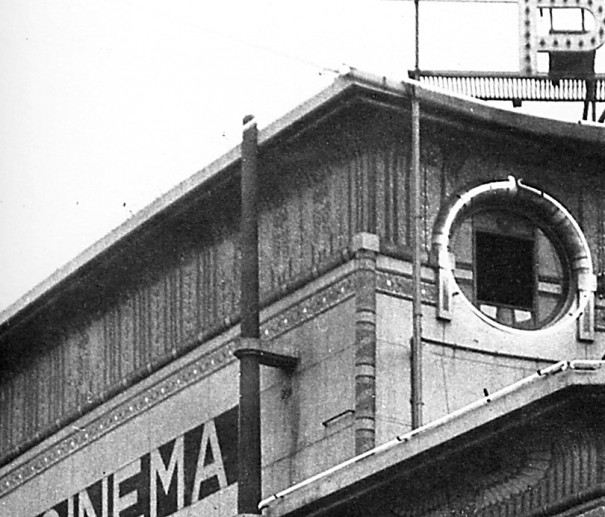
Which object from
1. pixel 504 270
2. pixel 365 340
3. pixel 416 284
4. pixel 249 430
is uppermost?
pixel 504 270

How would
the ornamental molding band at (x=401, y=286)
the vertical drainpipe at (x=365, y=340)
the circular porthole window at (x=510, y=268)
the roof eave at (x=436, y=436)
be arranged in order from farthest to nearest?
the circular porthole window at (x=510, y=268) → the ornamental molding band at (x=401, y=286) → the vertical drainpipe at (x=365, y=340) → the roof eave at (x=436, y=436)

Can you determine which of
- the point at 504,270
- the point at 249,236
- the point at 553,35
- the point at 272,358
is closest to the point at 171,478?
the point at 272,358

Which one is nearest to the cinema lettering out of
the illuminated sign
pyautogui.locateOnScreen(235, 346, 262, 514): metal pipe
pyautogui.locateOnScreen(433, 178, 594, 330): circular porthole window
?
pyautogui.locateOnScreen(235, 346, 262, 514): metal pipe

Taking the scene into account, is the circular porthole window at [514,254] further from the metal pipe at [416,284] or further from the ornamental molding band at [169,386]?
the ornamental molding band at [169,386]

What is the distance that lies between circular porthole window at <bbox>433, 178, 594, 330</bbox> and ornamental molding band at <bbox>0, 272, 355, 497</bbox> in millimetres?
2125

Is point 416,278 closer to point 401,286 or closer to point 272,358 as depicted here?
point 401,286

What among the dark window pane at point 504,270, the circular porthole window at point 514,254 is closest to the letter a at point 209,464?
the circular porthole window at point 514,254

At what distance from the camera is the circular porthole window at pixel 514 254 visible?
148 ft

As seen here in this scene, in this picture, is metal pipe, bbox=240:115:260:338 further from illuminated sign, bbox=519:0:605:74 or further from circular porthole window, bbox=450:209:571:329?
illuminated sign, bbox=519:0:605:74

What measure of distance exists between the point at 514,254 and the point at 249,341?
192 inches

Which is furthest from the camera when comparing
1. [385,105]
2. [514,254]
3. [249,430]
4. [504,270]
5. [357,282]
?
[514,254]

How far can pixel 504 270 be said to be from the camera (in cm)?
4550

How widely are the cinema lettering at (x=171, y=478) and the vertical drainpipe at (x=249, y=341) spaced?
1.95 meters

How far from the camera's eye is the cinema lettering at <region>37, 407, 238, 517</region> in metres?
47.4
